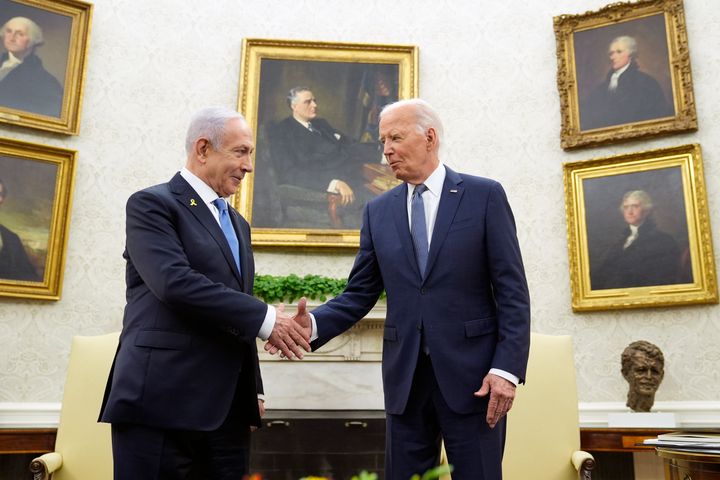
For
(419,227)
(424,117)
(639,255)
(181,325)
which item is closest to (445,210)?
(419,227)

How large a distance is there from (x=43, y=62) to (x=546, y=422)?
471 centimetres

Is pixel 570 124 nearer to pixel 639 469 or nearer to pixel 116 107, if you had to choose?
pixel 639 469

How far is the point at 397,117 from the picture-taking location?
2.64m

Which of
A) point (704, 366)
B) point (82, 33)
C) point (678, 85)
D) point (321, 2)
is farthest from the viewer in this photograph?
point (321, 2)

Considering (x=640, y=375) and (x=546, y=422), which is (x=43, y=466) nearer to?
(x=546, y=422)

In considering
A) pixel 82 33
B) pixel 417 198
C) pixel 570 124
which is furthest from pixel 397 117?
pixel 82 33

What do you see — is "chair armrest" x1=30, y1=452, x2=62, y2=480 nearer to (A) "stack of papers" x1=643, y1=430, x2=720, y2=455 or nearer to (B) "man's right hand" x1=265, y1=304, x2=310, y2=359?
(B) "man's right hand" x1=265, y1=304, x2=310, y2=359

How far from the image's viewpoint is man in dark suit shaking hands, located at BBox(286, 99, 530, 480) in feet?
7.06

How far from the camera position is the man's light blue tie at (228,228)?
2.47 metres

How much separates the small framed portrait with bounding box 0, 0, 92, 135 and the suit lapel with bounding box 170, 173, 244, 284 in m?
3.24

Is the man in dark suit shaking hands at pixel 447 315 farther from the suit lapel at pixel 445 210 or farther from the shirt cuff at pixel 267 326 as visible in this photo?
the shirt cuff at pixel 267 326

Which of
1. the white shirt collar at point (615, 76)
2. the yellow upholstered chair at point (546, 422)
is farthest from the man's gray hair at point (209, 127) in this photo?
the white shirt collar at point (615, 76)

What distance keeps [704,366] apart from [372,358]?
2.40m

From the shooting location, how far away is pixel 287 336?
244 centimetres
